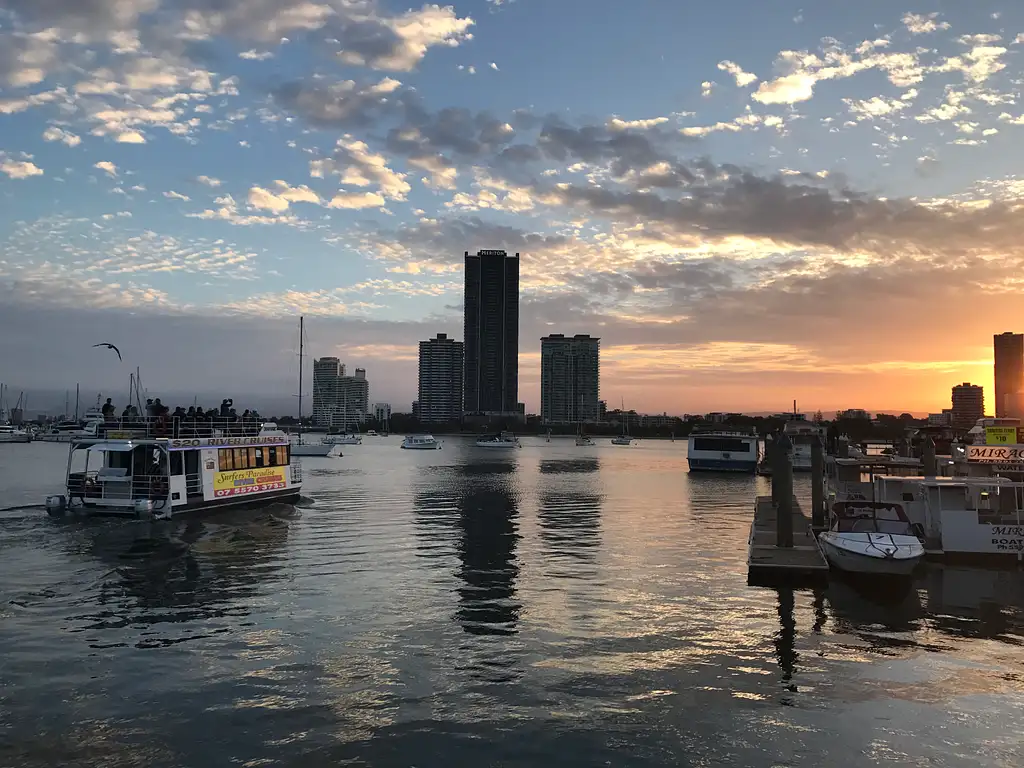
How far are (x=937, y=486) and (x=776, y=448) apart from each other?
753 cm

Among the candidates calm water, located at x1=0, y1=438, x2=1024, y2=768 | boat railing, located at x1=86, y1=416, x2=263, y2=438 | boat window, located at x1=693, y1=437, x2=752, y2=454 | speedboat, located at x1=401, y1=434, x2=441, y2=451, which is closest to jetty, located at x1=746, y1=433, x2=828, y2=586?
calm water, located at x1=0, y1=438, x2=1024, y2=768

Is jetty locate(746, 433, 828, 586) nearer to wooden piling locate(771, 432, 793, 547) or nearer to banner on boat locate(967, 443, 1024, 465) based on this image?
wooden piling locate(771, 432, 793, 547)

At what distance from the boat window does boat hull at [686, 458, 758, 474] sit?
5.57ft

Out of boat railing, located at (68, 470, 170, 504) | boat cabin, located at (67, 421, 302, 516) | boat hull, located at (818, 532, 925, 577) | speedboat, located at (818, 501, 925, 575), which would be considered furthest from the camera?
boat railing, located at (68, 470, 170, 504)

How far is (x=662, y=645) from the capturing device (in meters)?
19.9

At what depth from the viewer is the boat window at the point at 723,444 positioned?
367ft

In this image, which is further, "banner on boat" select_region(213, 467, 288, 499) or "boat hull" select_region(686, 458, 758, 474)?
"boat hull" select_region(686, 458, 758, 474)

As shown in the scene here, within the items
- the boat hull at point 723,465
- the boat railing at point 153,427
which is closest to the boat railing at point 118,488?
the boat railing at point 153,427

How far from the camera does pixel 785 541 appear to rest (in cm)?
3369

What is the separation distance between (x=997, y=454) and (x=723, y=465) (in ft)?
245

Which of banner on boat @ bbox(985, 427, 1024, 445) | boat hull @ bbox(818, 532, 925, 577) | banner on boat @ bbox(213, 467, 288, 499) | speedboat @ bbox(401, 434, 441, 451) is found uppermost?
banner on boat @ bbox(985, 427, 1024, 445)

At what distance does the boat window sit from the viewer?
112m

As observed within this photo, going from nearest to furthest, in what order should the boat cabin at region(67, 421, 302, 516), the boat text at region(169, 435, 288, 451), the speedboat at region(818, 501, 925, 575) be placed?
1. the speedboat at region(818, 501, 925, 575)
2. the boat cabin at region(67, 421, 302, 516)
3. the boat text at region(169, 435, 288, 451)

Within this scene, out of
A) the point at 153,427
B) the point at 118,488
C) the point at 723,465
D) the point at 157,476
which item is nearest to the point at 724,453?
the point at 723,465
